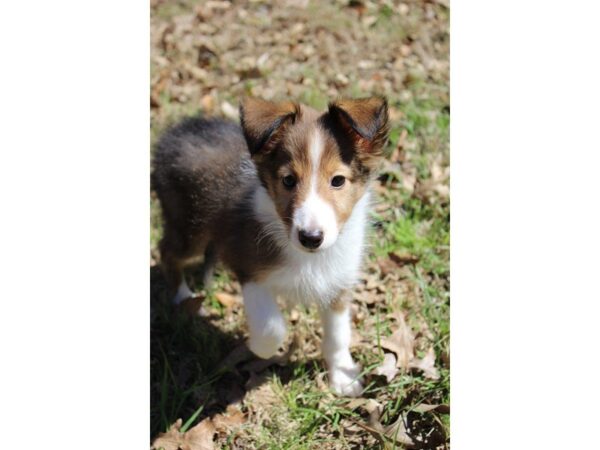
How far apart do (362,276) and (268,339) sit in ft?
2.86

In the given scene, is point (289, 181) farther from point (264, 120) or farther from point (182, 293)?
point (182, 293)

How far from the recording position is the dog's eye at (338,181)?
3.53 m

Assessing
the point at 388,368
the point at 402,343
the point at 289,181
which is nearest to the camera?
the point at 289,181

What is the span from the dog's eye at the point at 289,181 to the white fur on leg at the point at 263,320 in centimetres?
77

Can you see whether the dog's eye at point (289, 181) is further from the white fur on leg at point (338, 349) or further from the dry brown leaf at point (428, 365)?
the dry brown leaf at point (428, 365)

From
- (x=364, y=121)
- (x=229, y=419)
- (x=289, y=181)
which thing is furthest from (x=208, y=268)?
(x=364, y=121)

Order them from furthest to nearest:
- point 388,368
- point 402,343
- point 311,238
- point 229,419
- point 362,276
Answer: point 362,276 < point 402,343 < point 388,368 < point 229,419 < point 311,238

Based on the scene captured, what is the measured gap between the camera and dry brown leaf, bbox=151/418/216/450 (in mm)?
3883

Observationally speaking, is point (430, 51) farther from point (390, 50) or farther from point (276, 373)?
point (276, 373)

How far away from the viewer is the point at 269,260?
158 inches

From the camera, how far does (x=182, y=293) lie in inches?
201

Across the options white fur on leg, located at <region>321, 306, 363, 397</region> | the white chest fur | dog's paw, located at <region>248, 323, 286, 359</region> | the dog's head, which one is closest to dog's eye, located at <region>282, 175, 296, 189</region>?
the dog's head

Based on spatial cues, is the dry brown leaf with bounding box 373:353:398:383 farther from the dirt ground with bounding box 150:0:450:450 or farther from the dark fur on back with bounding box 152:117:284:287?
the dark fur on back with bounding box 152:117:284:287
